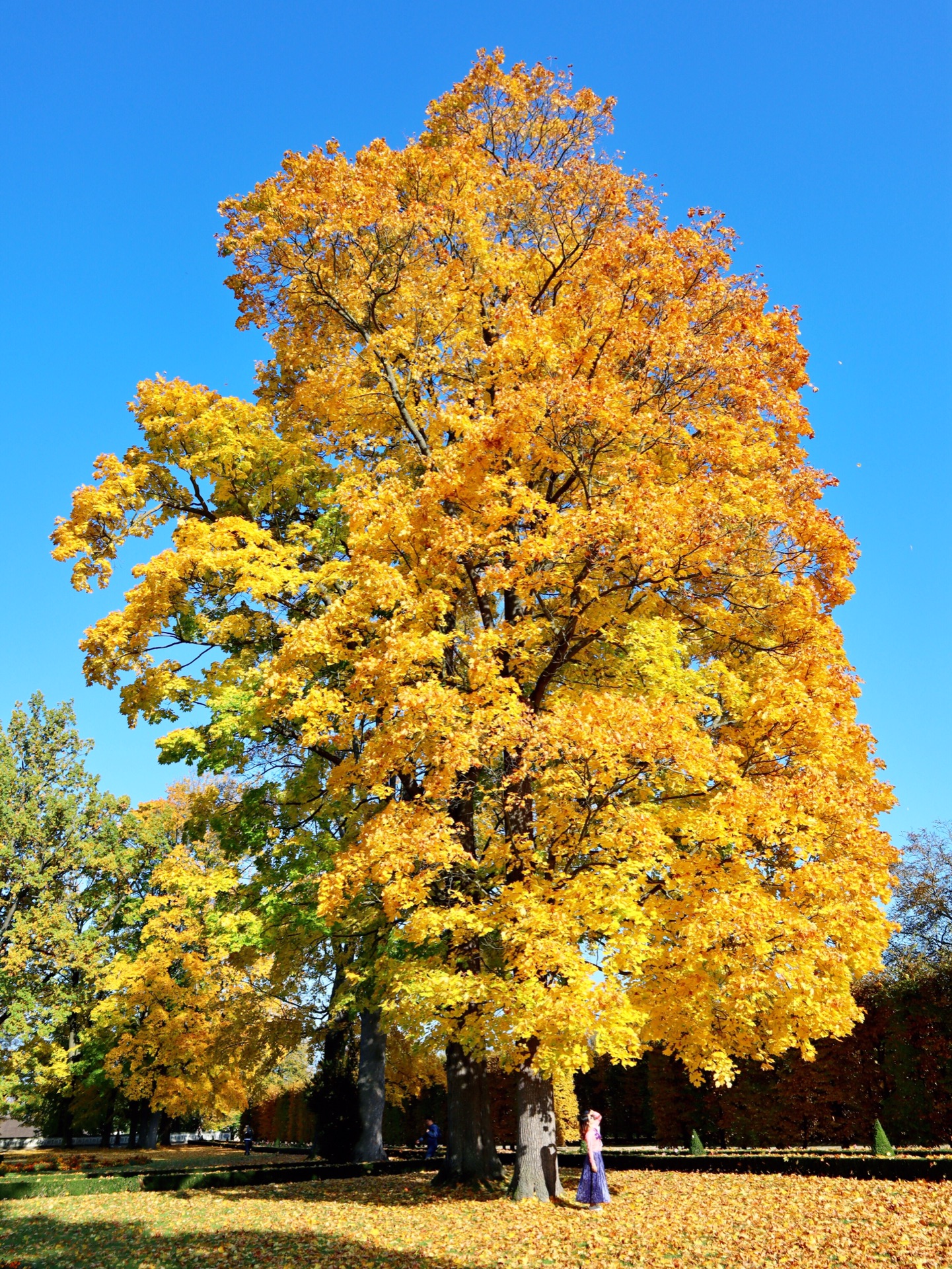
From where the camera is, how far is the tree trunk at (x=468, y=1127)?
1370 centimetres

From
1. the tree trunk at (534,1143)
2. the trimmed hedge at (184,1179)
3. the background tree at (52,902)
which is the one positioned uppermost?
the background tree at (52,902)

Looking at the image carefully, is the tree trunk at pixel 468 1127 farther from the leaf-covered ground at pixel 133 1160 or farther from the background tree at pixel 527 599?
the leaf-covered ground at pixel 133 1160

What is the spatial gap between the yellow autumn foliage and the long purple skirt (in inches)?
97.2

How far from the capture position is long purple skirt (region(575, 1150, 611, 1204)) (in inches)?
443

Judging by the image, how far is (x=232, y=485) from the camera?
16047 millimetres

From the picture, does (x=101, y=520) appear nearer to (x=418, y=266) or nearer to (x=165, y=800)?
(x=418, y=266)

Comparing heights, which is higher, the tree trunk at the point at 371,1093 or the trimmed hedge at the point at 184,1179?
the tree trunk at the point at 371,1093

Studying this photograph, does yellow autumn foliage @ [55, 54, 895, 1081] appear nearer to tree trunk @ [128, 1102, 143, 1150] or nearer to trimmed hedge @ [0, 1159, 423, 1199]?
trimmed hedge @ [0, 1159, 423, 1199]

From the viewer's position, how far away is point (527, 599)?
40.7 feet

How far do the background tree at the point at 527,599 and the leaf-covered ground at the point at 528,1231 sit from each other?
1588 mm

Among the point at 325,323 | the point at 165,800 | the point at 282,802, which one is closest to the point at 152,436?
the point at 325,323

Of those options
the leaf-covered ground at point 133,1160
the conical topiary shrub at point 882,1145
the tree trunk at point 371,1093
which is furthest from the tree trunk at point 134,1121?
the conical topiary shrub at point 882,1145

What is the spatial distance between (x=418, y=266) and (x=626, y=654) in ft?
25.0

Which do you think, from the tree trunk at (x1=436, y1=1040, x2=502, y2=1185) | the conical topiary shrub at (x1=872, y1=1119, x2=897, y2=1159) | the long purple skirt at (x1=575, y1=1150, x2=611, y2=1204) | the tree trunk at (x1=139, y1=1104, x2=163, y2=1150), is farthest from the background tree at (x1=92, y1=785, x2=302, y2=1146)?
the conical topiary shrub at (x1=872, y1=1119, x2=897, y2=1159)
